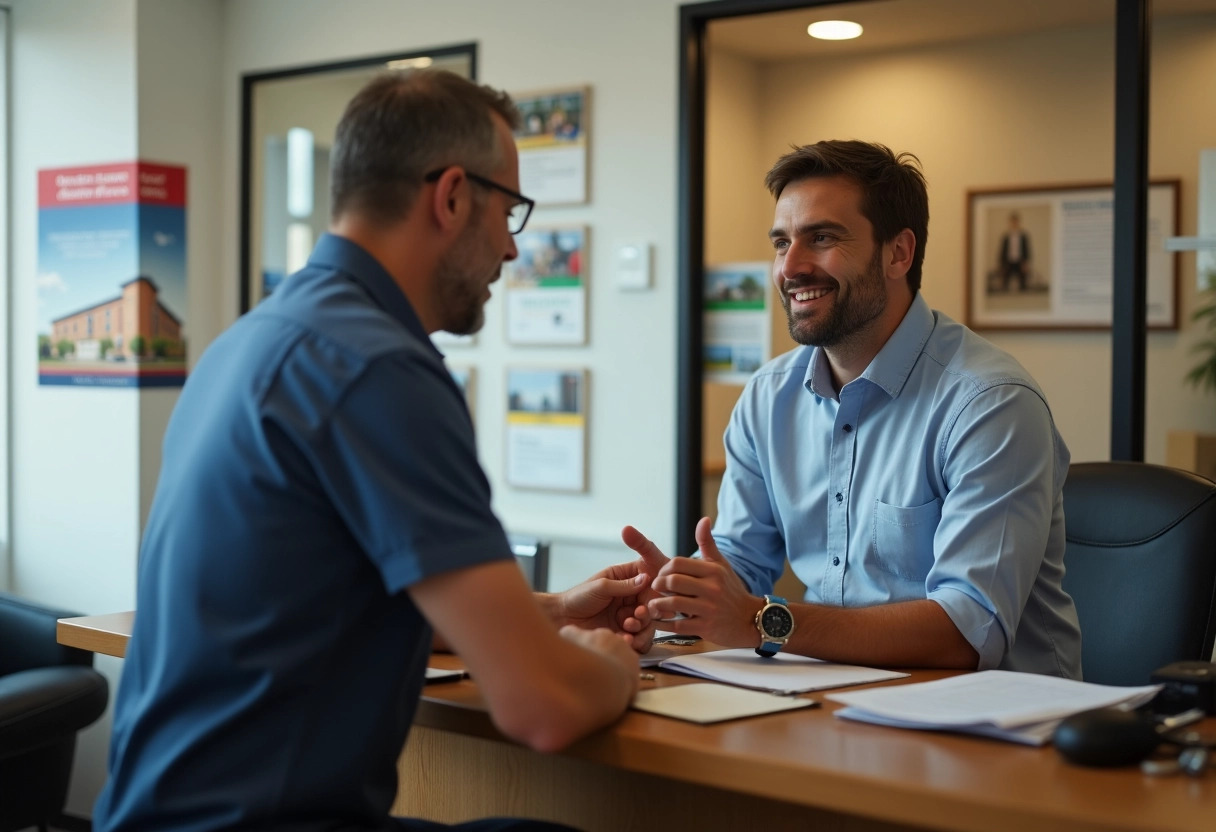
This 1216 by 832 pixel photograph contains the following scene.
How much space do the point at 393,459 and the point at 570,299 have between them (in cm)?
255

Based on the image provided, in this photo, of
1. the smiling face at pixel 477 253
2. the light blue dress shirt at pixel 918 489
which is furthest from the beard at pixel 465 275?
the light blue dress shirt at pixel 918 489

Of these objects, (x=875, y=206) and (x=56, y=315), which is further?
(x=56, y=315)

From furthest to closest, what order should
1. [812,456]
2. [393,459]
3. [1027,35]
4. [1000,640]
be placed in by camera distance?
1. [1027,35]
2. [812,456]
3. [1000,640]
4. [393,459]

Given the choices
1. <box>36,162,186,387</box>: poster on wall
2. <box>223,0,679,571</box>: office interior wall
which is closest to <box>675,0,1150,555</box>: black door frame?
<box>223,0,679,571</box>: office interior wall

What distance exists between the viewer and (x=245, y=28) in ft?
14.3

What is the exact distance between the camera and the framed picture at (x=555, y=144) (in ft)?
12.1

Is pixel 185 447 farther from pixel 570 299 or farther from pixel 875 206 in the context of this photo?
pixel 570 299

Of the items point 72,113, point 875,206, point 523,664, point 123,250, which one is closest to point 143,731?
point 523,664

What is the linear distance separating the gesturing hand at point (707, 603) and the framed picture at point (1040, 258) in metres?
3.78

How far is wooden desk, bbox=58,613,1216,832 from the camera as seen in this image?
3.56 feet

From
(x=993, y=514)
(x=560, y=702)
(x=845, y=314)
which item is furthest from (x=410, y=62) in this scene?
(x=560, y=702)

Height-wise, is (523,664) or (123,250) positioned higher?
(123,250)

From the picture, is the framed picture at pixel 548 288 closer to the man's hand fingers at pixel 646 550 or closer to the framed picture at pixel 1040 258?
the man's hand fingers at pixel 646 550

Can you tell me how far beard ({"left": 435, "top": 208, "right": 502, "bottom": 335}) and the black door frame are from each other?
1.97 metres
